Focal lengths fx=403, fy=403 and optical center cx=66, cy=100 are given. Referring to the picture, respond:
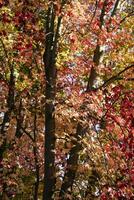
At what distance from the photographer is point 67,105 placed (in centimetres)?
1192

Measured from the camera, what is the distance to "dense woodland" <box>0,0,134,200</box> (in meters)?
11.6

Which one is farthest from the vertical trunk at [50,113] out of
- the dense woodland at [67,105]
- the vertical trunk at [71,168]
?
the vertical trunk at [71,168]

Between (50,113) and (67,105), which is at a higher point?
(67,105)

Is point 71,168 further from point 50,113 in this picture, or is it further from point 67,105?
point 67,105

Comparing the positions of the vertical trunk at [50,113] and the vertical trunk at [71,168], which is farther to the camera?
the vertical trunk at [71,168]

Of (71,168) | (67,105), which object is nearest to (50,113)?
(67,105)

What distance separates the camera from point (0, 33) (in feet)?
47.6

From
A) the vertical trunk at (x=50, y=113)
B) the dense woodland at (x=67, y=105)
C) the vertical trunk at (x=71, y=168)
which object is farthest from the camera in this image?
the vertical trunk at (x=71, y=168)

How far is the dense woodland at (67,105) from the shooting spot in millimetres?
11594

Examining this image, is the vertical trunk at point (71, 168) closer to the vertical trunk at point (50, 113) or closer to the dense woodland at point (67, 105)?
the dense woodland at point (67, 105)

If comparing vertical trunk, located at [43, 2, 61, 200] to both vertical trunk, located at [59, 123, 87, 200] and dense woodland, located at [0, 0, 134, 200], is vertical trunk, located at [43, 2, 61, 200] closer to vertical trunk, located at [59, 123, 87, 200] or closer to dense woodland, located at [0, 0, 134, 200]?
dense woodland, located at [0, 0, 134, 200]

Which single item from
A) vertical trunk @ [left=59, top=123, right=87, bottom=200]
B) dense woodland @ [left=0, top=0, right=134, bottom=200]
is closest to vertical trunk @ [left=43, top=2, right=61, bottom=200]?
dense woodland @ [left=0, top=0, right=134, bottom=200]

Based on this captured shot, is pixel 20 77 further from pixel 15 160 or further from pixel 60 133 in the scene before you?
pixel 60 133

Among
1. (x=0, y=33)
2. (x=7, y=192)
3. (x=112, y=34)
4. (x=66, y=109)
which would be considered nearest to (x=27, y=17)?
(x=0, y=33)
